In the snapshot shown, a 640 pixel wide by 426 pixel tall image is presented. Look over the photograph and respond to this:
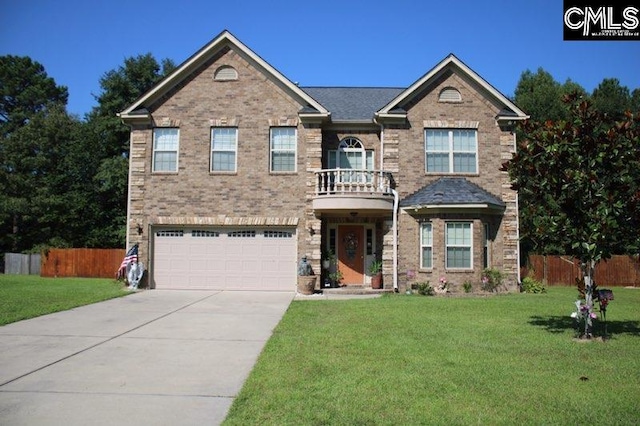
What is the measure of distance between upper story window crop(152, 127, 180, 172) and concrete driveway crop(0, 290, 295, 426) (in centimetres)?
706

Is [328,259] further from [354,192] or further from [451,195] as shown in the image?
[451,195]

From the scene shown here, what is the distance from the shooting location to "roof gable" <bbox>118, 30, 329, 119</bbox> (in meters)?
18.6

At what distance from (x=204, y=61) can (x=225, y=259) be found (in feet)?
24.5

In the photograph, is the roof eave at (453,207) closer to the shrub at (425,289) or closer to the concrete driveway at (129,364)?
the shrub at (425,289)

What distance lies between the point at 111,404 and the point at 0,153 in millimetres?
35921

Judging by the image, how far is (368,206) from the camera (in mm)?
17828

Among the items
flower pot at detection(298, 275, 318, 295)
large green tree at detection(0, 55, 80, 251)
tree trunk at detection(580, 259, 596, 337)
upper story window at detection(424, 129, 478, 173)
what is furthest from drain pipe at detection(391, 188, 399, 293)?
large green tree at detection(0, 55, 80, 251)

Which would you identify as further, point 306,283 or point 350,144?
point 350,144

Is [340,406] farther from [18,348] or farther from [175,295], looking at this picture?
[175,295]

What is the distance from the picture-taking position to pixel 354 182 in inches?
716

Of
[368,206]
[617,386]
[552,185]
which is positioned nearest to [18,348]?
[617,386]

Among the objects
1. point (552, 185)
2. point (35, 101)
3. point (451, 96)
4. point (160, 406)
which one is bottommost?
point (160, 406)

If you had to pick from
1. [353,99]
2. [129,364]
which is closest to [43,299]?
[129,364]

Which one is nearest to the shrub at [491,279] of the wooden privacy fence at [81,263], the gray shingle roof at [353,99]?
the gray shingle roof at [353,99]
